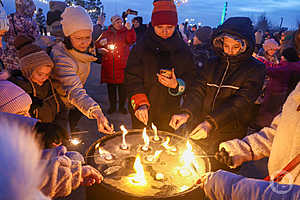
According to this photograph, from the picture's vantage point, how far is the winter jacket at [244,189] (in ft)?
3.22

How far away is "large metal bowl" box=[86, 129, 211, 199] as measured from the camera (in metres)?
1.71

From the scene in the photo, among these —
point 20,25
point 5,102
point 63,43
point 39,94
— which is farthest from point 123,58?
point 5,102

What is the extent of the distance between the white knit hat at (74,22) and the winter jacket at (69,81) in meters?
0.25

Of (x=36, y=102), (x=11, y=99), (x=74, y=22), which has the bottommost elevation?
(x=36, y=102)

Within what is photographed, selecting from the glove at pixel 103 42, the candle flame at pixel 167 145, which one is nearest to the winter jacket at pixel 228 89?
the candle flame at pixel 167 145

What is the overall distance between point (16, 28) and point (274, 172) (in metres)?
5.51

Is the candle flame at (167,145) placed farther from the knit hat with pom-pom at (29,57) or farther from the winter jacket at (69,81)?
the knit hat with pom-pom at (29,57)

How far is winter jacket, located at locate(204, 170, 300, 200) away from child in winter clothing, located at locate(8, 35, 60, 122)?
2.12m

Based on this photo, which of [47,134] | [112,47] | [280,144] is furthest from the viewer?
[112,47]

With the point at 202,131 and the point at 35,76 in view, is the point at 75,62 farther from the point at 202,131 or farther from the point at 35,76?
the point at 202,131

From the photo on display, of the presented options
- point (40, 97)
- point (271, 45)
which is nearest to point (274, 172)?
point (40, 97)

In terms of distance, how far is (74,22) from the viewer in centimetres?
285

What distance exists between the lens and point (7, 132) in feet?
2.68

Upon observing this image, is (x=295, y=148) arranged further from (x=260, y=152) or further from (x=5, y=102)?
(x=5, y=102)
